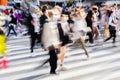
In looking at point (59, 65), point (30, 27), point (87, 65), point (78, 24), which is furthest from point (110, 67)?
point (30, 27)

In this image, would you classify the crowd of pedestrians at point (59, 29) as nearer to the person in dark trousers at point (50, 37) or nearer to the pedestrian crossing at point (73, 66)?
the person in dark trousers at point (50, 37)

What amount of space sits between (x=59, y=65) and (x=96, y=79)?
2053mm

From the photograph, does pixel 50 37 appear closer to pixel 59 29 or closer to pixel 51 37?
Result: pixel 51 37

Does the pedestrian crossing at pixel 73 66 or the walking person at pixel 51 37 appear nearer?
the walking person at pixel 51 37

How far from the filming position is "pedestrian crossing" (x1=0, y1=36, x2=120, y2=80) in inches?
382

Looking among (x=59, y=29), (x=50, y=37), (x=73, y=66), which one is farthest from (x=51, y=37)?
(x=73, y=66)

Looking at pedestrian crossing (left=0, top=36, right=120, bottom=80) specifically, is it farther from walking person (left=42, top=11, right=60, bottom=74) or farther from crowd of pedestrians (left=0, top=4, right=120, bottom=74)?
walking person (left=42, top=11, right=60, bottom=74)

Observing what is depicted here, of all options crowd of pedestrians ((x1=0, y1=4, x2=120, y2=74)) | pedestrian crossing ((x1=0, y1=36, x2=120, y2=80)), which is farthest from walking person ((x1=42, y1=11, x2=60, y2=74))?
pedestrian crossing ((x1=0, y1=36, x2=120, y2=80))

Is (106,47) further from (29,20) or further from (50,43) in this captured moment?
(50,43)

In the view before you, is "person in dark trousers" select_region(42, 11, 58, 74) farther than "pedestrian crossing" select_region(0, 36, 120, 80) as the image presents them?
No

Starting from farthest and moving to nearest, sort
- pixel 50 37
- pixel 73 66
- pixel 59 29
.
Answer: pixel 73 66 < pixel 59 29 < pixel 50 37

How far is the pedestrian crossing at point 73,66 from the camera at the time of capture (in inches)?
382

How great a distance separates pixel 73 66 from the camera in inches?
438

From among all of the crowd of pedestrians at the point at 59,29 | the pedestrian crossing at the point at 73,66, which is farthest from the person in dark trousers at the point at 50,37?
the pedestrian crossing at the point at 73,66
